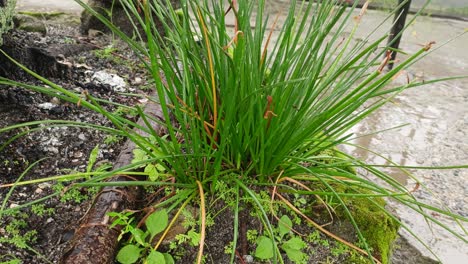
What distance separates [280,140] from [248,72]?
0.19 m

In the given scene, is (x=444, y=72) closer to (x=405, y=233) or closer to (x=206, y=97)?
(x=405, y=233)

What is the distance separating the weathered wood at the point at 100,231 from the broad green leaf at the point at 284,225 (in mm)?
381

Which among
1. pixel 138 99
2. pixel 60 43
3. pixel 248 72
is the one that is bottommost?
pixel 138 99

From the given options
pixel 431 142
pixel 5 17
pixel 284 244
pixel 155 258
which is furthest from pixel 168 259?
pixel 431 142

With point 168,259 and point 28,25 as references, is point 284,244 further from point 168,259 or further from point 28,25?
point 28,25

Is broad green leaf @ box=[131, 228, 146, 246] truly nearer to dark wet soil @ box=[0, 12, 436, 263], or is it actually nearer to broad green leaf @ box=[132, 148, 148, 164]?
dark wet soil @ box=[0, 12, 436, 263]

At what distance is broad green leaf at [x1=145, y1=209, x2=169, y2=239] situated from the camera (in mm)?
966

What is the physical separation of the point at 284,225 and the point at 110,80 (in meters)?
1.02

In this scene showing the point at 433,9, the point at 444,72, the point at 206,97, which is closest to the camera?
the point at 206,97

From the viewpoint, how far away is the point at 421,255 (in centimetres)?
140

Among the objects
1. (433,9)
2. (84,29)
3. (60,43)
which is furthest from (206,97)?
(433,9)

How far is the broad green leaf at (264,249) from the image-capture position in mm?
983

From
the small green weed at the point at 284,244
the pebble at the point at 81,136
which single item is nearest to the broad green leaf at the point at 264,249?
the small green weed at the point at 284,244

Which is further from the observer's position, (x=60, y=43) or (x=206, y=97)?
(x=60, y=43)
